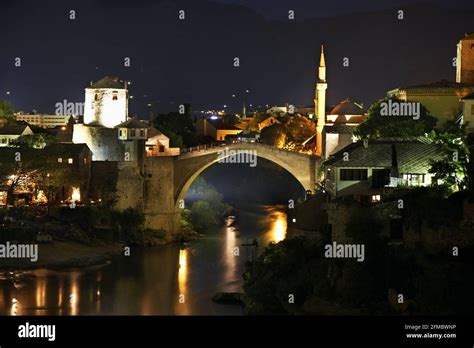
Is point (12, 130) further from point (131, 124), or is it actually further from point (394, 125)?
point (394, 125)

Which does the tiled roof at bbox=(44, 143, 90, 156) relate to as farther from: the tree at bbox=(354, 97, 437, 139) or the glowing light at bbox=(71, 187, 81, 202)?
the tree at bbox=(354, 97, 437, 139)

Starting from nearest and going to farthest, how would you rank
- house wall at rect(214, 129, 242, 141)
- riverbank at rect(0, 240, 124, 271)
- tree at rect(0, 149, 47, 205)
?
riverbank at rect(0, 240, 124, 271)
tree at rect(0, 149, 47, 205)
house wall at rect(214, 129, 242, 141)

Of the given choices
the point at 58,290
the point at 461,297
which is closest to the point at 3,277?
the point at 58,290

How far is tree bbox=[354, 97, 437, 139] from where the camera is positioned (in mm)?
35969

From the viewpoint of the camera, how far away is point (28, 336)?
16.4 metres

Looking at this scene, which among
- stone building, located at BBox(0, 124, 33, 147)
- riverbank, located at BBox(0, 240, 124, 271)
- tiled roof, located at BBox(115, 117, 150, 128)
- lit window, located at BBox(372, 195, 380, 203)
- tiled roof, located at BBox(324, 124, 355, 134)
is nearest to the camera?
lit window, located at BBox(372, 195, 380, 203)

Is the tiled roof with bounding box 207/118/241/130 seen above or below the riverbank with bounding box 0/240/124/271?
above

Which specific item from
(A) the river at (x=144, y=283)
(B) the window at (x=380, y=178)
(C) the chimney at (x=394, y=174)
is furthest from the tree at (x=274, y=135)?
(B) the window at (x=380, y=178)

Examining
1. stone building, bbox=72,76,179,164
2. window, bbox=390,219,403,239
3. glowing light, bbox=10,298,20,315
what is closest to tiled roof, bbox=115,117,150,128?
stone building, bbox=72,76,179,164

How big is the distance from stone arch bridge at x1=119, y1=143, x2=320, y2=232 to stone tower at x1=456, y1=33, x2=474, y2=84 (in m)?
7.22

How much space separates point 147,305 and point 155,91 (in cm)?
8286

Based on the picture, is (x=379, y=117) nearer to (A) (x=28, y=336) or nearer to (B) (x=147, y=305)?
(B) (x=147, y=305)

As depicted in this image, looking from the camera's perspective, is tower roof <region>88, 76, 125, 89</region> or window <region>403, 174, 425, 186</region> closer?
window <region>403, 174, 425, 186</region>

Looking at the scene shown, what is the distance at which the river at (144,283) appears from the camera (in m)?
31.0
